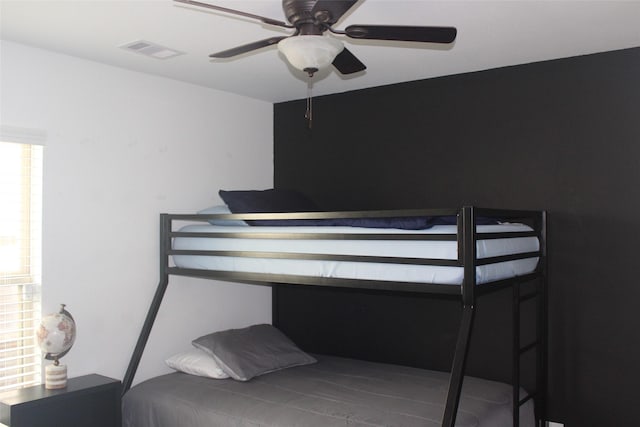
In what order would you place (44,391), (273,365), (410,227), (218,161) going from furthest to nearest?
(218,161)
(273,365)
(44,391)
(410,227)

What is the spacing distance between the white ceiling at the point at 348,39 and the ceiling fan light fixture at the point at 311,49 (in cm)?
21

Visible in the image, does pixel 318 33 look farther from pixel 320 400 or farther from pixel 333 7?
pixel 320 400

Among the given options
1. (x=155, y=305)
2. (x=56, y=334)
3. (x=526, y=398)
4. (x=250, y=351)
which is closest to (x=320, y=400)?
(x=250, y=351)

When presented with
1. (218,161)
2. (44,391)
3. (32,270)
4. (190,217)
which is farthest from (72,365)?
(218,161)

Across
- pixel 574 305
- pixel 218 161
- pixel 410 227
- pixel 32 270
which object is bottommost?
pixel 574 305

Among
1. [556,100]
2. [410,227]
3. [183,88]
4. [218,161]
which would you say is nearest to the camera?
[410,227]

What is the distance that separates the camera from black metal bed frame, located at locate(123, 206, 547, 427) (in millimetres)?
2418

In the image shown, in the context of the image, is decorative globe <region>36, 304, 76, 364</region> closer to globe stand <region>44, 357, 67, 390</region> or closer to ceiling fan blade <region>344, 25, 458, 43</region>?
globe stand <region>44, 357, 67, 390</region>

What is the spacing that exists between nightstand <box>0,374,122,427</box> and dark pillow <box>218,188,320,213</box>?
47.1 inches

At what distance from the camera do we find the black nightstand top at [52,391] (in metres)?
2.75

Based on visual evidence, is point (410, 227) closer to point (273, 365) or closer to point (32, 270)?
point (273, 365)

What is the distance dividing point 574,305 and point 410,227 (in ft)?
4.28

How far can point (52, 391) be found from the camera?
113 inches

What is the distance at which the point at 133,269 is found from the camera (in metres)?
3.56
